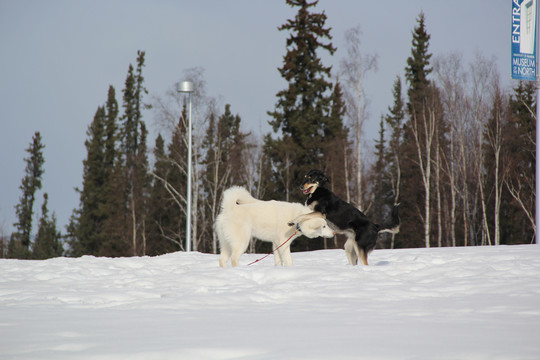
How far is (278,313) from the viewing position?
4.47 m

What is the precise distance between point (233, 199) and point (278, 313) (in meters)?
3.80

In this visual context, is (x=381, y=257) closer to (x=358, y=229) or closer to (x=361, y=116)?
(x=358, y=229)

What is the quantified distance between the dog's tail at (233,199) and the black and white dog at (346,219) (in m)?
0.90

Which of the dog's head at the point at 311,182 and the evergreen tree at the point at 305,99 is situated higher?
the evergreen tree at the point at 305,99

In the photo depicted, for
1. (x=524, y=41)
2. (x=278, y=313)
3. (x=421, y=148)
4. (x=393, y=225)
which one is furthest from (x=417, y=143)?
(x=278, y=313)

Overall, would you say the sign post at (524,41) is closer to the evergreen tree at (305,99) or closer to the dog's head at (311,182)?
the dog's head at (311,182)

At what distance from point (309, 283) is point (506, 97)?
90.0 ft

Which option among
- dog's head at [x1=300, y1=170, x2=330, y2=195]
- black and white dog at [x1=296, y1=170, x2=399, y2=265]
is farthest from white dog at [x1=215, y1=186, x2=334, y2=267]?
dog's head at [x1=300, y1=170, x2=330, y2=195]

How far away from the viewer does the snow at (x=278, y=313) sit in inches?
124

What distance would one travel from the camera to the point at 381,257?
33.1ft

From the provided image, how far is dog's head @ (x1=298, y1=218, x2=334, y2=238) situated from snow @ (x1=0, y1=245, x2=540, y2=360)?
1.06 meters

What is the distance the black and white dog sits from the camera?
25.9 ft

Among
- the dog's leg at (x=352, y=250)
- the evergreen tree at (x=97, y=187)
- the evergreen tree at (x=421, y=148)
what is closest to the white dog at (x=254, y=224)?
the dog's leg at (x=352, y=250)

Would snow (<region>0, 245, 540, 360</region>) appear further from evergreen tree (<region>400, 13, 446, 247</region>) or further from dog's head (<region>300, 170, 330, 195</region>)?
evergreen tree (<region>400, 13, 446, 247</region>)
